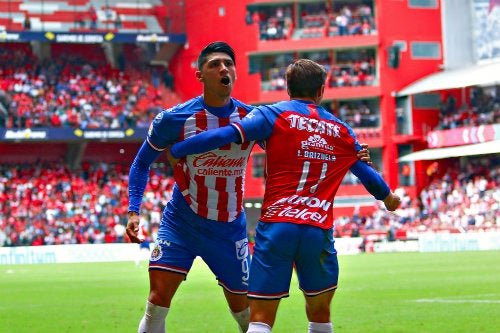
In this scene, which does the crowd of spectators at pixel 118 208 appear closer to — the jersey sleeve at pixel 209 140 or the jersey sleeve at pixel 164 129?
the jersey sleeve at pixel 164 129

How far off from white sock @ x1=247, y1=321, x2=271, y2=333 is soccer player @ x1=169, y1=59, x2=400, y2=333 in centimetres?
1

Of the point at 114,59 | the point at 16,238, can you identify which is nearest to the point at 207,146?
the point at 16,238

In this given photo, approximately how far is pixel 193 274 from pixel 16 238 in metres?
19.3

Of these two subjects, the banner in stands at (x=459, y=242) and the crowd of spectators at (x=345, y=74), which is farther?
the crowd of spectators at (x=345, y=74)

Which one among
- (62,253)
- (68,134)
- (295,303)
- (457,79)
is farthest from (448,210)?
(295,303)

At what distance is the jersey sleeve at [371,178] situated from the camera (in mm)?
7492

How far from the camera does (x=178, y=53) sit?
63.4 metres

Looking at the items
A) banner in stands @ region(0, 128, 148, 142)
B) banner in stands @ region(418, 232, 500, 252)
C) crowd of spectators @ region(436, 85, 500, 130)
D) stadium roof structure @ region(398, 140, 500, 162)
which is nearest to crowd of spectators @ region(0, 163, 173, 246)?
banner in stands @ region(0, 128, 148, 142)

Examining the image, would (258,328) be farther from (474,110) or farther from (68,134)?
(474,110)

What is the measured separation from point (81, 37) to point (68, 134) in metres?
6.22

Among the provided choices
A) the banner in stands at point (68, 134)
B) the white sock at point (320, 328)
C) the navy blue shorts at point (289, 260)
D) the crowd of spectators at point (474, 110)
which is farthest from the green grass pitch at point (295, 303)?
the banner in stands at point (68, 134)

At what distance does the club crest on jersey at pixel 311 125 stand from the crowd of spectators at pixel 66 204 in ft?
135

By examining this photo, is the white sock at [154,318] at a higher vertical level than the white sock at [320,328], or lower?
lower

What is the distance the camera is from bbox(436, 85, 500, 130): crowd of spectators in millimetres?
54281
